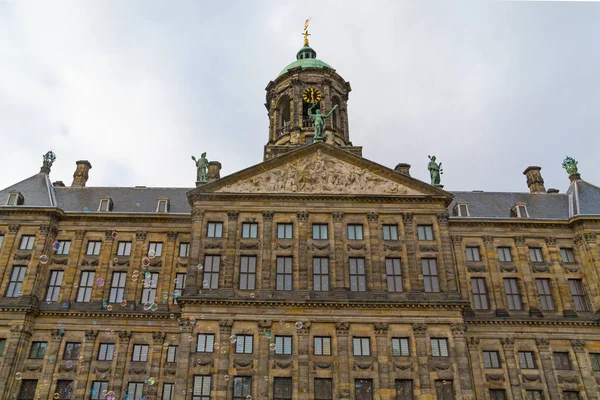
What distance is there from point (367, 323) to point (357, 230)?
6.65m

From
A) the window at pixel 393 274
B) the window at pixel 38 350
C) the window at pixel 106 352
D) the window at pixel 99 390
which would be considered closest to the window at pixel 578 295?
the window at pixel 393 274

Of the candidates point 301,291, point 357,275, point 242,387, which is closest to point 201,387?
point 242,387

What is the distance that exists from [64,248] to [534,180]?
4117 cm

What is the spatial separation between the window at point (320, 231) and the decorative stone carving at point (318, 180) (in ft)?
8.59

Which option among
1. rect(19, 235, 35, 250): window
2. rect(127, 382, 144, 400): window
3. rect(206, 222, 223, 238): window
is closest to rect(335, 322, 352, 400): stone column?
rect(206, 222, 223, 238): window

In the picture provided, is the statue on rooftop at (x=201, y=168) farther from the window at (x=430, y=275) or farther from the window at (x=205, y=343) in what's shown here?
the window at (x=430, y=275)

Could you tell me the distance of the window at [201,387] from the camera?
3103cm

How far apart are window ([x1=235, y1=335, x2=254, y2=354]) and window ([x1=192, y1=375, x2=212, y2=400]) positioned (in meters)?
2.37

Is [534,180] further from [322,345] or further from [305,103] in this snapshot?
[322,345]

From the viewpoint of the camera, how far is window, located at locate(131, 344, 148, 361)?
3638cm

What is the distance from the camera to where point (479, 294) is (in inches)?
1532

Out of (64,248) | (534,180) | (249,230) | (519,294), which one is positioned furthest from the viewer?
(534,180)

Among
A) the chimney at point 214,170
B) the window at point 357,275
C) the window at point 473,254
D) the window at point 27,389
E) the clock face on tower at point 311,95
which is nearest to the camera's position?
the window at point 357,275

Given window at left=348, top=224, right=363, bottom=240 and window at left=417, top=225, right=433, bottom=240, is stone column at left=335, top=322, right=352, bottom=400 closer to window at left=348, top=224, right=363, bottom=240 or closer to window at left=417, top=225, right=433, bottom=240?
window at left=348, top=224, right=363, bottom=240
